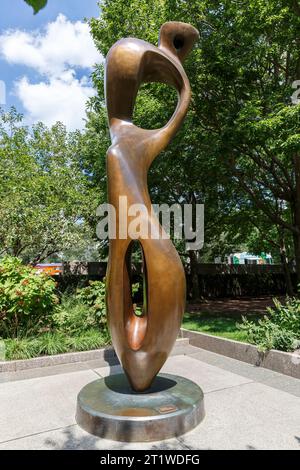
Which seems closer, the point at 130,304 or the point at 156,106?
the point at 130,304

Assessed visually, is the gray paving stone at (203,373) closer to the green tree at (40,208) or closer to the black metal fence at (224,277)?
the green tree at (40,208)

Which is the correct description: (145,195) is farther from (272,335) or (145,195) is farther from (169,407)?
(272,335)

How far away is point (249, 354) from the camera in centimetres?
678

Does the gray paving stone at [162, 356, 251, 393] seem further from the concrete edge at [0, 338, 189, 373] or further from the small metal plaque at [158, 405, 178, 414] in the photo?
the small metal plaque at [158, 405, 178, 414]

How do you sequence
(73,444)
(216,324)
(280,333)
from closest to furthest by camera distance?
1. (73,444)
2. (280,333)
3. (216,324)

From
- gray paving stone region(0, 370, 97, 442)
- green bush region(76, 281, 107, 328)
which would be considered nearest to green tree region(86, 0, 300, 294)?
green bush region(76, 281, 107, 328)

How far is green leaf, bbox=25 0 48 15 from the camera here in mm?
1637

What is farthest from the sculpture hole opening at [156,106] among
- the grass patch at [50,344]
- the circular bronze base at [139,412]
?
the circular bronze base at [139,412]

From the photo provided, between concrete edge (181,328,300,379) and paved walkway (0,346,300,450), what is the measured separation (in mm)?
155

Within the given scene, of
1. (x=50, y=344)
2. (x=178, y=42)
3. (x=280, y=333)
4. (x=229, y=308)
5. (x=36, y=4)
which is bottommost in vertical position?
(x=229, y=308)

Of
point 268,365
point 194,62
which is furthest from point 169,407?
point 194,62

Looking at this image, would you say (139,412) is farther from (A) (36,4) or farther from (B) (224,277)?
(B) (224,277)

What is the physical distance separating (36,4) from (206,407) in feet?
15.0

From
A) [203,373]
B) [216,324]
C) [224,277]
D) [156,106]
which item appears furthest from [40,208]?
[224,277]
